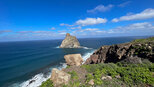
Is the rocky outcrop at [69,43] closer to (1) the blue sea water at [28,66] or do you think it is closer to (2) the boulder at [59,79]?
(1) the blue sea water at [28,66]

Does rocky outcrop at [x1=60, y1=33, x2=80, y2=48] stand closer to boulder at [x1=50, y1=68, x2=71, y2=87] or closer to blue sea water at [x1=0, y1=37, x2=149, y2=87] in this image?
blue sea water at [x1=0, y1=37, x2=149, y2=87]

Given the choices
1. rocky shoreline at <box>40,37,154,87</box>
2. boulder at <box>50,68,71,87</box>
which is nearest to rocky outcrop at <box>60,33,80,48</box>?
rocky shoreline at <box>40,37,154,87</box>

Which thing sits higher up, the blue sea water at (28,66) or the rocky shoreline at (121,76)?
the rocky shoreline at (121,76)

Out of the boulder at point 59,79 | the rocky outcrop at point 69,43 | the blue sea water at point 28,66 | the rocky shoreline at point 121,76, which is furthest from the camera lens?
the rocky outcrop at point 69,43

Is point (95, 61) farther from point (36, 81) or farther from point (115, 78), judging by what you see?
point (36, 81)

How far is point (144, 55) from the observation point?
10.5m

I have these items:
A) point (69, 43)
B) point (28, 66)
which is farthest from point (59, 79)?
point (69, 43)

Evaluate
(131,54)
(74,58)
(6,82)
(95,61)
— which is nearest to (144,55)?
(131,54)

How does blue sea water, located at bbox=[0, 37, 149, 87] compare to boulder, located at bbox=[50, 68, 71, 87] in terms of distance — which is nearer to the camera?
boulder, located at bbox=[50, 68, 71, 87]

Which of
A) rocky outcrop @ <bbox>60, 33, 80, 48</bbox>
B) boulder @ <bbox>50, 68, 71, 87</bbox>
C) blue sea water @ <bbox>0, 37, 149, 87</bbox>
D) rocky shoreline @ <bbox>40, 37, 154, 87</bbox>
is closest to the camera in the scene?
rocky shoreline @ <bbox>40, 37, 154, 87</bbox>

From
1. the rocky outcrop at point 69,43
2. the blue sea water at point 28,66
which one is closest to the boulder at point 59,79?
A: the blue sea water at point 28,66

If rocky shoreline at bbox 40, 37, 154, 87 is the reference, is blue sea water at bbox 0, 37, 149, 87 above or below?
below

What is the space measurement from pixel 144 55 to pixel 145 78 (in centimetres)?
589

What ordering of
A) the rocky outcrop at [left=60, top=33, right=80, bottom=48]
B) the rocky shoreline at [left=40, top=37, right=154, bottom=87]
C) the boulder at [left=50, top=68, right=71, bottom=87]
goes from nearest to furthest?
the rocky shoreline at [left=40, top=37, right=154, bottom=87], the boulder at [left=50, top=68, right=71, bottom=87], the rocky outcrop at [left=60, top=33, right=80, bottom=48]
